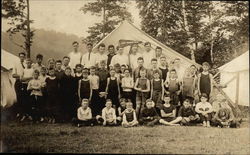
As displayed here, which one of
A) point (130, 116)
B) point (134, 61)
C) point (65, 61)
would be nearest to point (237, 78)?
point (134, 61)

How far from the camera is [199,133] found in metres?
4.14

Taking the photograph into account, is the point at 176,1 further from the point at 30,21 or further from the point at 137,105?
the point at 30,21

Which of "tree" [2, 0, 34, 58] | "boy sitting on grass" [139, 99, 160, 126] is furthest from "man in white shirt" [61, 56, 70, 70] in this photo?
"boy sitting on grass" [139, 99, 160, 126]

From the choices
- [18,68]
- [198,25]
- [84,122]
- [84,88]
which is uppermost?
[198,25]

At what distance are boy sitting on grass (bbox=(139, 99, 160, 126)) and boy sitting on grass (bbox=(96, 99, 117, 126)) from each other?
1.03 feet

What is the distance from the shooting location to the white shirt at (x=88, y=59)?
4168 mm

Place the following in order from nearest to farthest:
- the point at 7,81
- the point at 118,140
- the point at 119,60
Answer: the point at 118,140 → the point at 7,81 → the point at 119,60

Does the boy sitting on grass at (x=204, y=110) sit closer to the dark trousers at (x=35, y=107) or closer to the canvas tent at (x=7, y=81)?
the dark trousers at (x=35, y=107)

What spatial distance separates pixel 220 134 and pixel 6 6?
2.74 m

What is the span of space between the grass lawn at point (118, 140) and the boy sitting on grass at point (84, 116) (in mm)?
64

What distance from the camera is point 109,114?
4.16 metres

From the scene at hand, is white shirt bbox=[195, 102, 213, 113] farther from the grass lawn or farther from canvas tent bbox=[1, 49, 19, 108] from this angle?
canvas tent bbox=[1, 49, 19, 108]

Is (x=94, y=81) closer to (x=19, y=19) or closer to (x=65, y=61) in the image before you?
(x=65, y=61)

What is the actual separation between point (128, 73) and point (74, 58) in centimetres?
63
